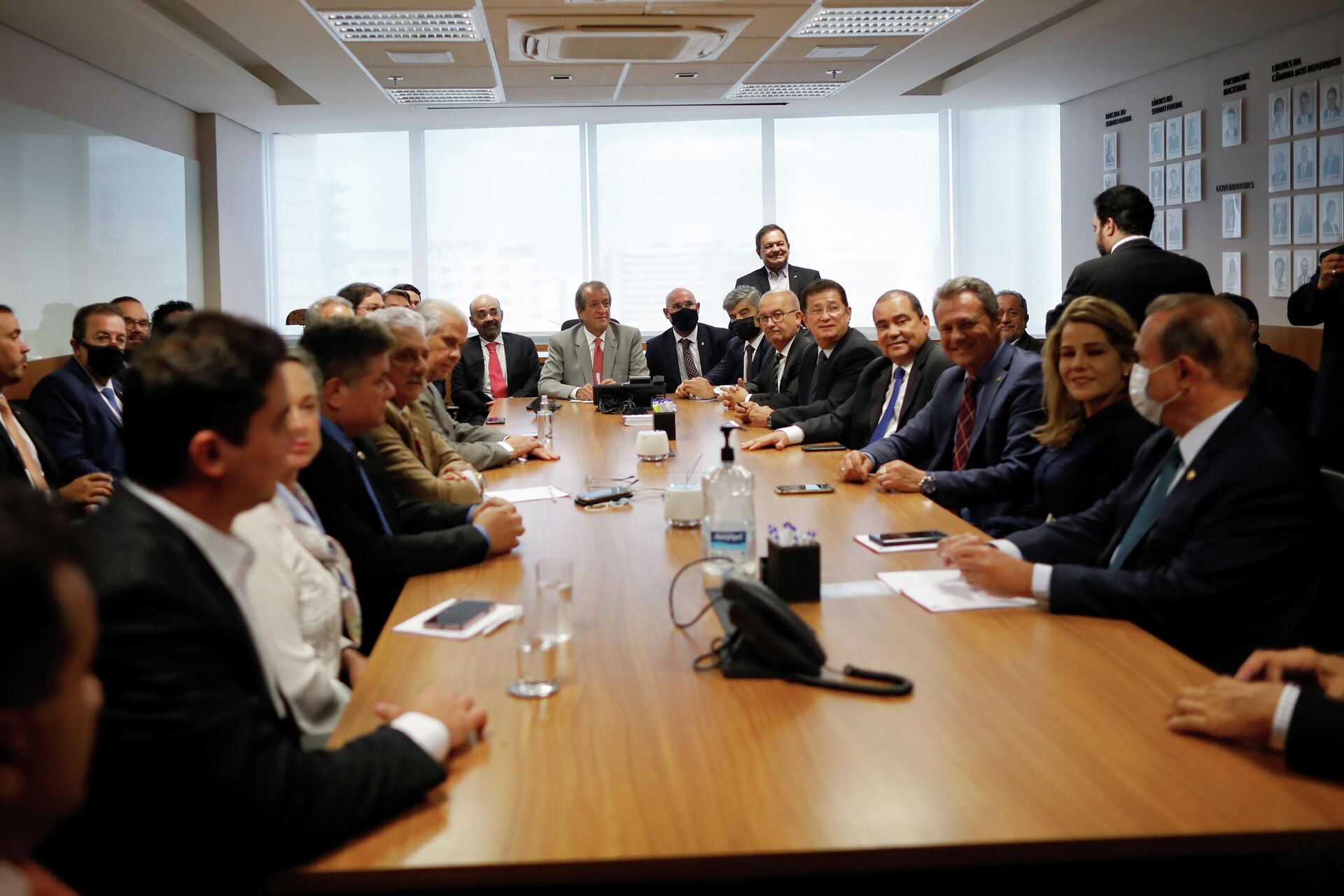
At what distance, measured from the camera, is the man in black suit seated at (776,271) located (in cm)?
822

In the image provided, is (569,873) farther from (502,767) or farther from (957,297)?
(957,297)

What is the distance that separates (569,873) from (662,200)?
422 inches

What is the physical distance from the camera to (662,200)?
11484 millimetres

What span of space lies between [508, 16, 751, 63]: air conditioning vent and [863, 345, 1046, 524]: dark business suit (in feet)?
11.8

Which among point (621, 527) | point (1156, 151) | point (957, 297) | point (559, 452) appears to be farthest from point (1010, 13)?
point (621, 527)

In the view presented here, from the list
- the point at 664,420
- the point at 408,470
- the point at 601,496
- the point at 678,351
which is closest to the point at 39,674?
the point at 408,470

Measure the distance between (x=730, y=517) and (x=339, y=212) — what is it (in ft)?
33.0

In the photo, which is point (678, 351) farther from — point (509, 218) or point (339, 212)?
point (339, 212)

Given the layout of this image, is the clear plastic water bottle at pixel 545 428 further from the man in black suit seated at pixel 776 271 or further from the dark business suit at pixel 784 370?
the man in black suit seated at pixel 776 271

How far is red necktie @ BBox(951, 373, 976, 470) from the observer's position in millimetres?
4027

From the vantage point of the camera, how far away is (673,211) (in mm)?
11508

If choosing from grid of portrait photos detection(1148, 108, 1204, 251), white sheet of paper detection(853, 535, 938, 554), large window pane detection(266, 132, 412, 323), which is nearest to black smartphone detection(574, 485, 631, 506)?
white sheet of paper detection(853, 535, 938, 554)

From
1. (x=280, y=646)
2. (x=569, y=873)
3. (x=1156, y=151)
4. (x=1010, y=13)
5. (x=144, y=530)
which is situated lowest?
(x=569, y=873)

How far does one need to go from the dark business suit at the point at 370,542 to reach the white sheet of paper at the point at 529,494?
0.86m
